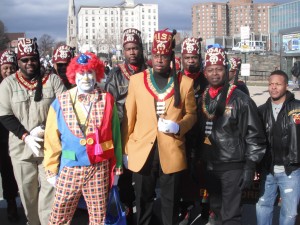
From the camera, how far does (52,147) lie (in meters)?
Answer: 3.82

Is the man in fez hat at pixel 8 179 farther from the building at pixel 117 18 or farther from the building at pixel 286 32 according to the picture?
the building at pixel 117 18

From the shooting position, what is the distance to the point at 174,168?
13.5 ft

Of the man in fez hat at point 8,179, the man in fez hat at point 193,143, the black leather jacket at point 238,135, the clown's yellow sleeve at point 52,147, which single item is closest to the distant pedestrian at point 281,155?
the black leather jacket at point 238,135

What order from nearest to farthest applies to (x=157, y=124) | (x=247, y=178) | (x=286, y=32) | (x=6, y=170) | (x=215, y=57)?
(x=247, y=178), (x=157, y=124), (x=215, y=57), (x=6, y=170), (x=286, y=32)

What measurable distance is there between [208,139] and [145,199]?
0.88 metres

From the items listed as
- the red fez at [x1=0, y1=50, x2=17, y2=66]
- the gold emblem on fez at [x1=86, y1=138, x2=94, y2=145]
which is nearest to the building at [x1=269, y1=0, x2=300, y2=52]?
the red fez at [x1=0, y1=50, x2=17, y2=66]

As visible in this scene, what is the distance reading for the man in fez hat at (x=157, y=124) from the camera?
4.11 m

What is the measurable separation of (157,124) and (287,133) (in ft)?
4.20

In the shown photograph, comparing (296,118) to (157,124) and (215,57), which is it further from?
(157,124)

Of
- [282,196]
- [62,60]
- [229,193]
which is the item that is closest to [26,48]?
[62,60]

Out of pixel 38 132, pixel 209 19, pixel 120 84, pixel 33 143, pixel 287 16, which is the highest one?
pixel 209 19

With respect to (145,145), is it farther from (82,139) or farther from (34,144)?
(34,144)

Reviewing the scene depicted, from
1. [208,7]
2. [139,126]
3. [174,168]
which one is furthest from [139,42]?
[208,7]

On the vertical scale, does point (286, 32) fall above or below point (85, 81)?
above
